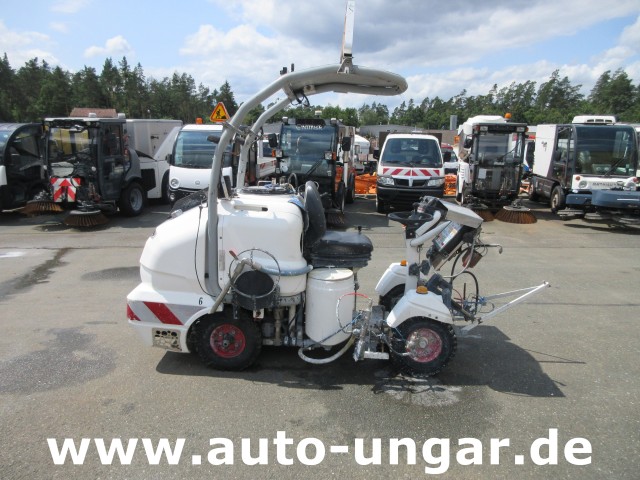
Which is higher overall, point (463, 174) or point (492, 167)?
point (492, 167)

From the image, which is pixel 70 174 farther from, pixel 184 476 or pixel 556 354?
pixel 556 354

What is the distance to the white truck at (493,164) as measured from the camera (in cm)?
1352

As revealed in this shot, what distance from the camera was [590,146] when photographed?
42.0 ft

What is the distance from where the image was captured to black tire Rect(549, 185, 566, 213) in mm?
13250

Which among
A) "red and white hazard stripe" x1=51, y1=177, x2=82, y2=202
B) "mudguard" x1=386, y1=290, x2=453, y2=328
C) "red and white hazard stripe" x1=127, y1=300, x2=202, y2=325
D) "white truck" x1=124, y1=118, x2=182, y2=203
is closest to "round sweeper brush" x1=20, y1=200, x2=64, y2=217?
"red and white hazard stripe" x1=51, y1=177, x2=82, y2=202

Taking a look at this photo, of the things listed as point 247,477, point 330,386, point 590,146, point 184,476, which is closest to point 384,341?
point 330,386

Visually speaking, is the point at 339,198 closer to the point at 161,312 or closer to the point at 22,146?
the point at 161,312

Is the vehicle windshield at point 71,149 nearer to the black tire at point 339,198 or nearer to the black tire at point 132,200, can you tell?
the black tire at point 132,200

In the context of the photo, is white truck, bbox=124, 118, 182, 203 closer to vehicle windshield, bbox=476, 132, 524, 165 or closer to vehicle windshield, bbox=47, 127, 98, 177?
vehicle windshield, bbox=47, 127, 98, 177

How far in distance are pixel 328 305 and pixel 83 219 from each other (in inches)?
363

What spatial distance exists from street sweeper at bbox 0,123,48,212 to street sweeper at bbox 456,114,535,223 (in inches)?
461

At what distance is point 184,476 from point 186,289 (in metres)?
1.63

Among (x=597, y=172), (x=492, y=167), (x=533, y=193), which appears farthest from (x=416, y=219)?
(x=533, y=193)

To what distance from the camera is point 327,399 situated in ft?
12.5
